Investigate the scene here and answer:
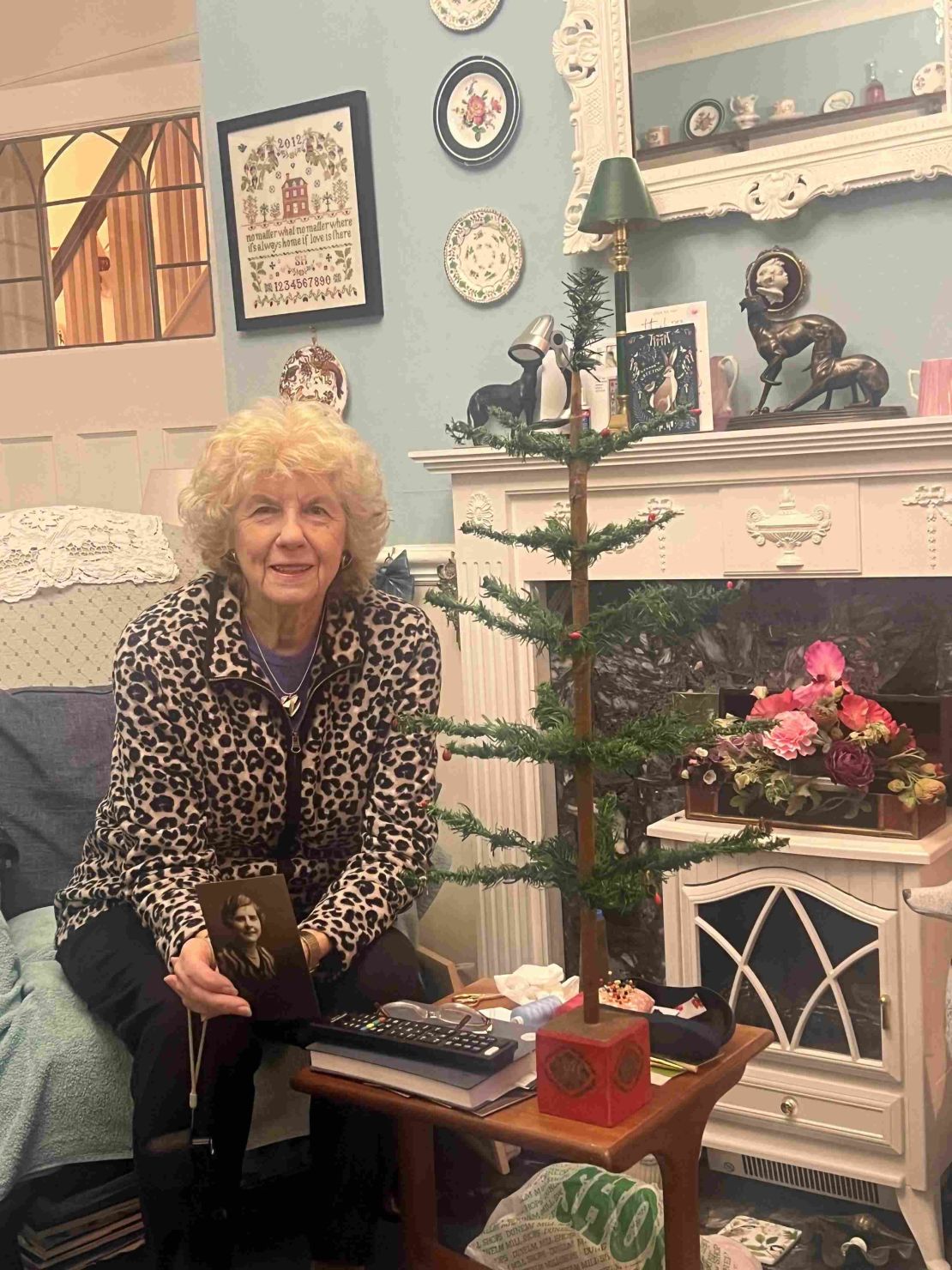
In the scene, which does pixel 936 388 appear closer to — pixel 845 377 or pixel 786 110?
pixel 845 377

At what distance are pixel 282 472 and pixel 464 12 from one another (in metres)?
1.28

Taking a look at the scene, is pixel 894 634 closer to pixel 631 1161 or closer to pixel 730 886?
pixel 730 886

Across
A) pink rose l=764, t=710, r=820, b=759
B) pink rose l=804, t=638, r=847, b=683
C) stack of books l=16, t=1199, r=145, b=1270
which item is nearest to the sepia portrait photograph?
stack of books l=16, t=1199, r=145, b=1270

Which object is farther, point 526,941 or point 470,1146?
point 526,941

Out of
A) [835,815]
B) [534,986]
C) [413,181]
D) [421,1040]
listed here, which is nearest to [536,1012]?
[534,986]

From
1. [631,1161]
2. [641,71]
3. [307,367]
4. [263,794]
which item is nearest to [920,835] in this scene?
[631,1161]

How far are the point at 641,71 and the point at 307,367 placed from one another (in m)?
0.96

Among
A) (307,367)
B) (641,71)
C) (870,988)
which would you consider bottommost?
(870,988)

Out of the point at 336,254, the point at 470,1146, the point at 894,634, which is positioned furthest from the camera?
the point at 336,254

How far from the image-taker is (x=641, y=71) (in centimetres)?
248

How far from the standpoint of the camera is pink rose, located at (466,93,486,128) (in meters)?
2.72

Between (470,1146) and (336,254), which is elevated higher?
(336,254)

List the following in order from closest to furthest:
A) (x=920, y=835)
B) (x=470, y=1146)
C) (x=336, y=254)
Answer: (x=920, y=835) → (x=470, y=1146) → (x=336, y=254)

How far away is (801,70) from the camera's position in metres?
2.34
